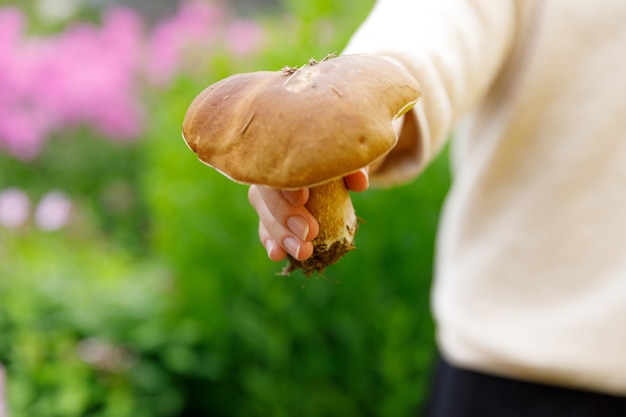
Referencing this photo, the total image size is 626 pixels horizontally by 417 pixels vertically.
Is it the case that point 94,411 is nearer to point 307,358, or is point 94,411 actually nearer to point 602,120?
point 307,358

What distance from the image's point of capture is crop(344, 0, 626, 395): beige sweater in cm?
85

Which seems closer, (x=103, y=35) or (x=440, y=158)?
(x=440, y=158)

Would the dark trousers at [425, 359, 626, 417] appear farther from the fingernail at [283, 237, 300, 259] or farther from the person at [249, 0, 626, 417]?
the fingernail at [283, 237, 300, 259]

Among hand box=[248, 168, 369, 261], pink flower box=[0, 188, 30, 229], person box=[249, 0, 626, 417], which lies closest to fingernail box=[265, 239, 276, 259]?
hand box=[248, 168, 369, 261]

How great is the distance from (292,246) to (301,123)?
143 mm

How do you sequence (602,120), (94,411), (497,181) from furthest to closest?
(94,411)
(497,181)
(602,120)

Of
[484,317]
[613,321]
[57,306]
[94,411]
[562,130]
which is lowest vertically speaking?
[94,411]

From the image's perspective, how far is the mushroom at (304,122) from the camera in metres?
0.57

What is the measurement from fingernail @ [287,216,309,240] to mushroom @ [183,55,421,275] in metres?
0.01

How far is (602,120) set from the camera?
0.95 meters

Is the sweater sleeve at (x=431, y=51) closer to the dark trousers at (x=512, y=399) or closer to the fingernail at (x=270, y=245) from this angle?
the fingernail at (x=270, y=245)

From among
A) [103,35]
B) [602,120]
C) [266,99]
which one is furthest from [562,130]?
[103,35]

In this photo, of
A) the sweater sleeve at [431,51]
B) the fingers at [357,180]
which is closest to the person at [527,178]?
the sweater sleeve at [431,51]

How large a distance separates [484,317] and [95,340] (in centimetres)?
117
